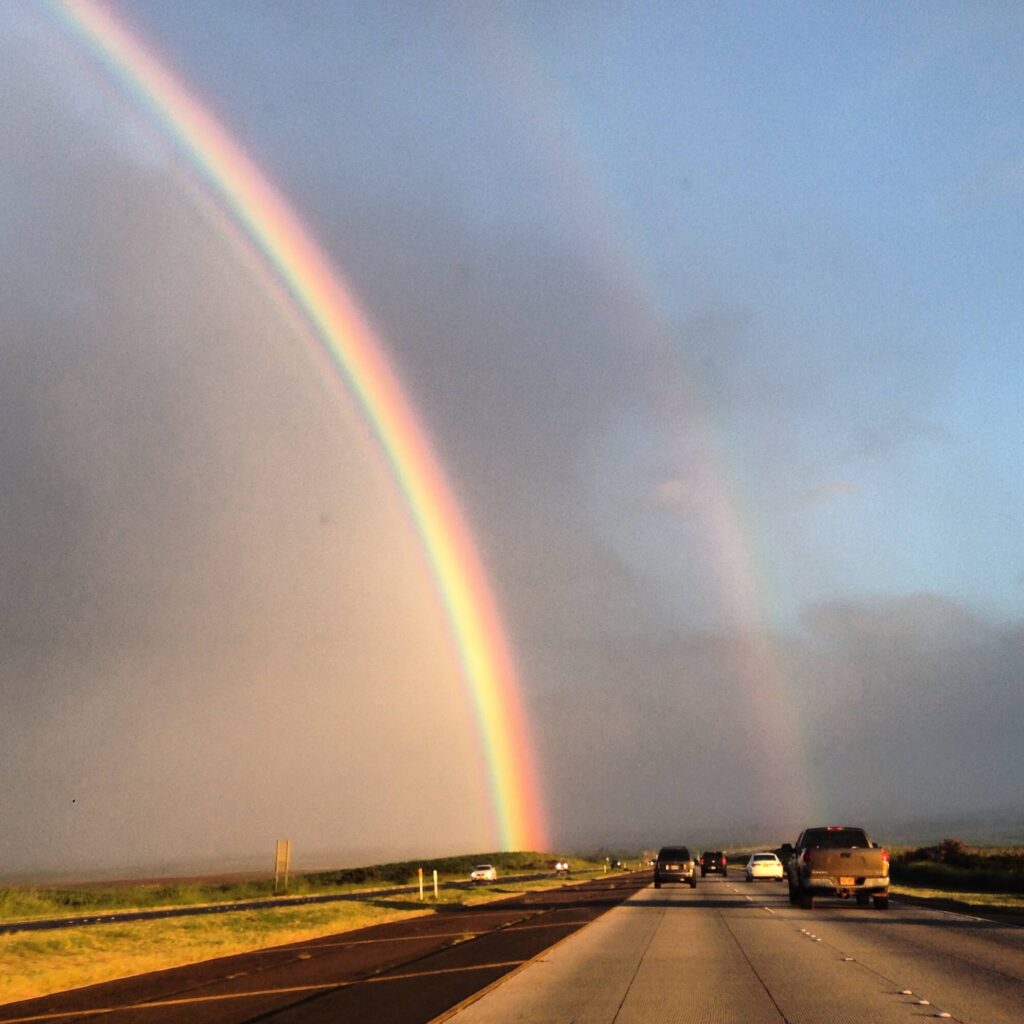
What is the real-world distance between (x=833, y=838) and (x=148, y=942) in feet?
66.1

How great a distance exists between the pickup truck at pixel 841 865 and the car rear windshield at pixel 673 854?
736 inches

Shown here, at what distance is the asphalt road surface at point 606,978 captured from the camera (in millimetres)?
14414

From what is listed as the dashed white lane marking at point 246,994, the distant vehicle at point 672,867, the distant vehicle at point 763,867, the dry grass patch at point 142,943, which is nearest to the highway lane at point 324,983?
the dashed white lane marking at point 246,994

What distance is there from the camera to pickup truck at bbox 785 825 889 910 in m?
34.8

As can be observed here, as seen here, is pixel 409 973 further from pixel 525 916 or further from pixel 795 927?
pixel 525 916

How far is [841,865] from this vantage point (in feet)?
115

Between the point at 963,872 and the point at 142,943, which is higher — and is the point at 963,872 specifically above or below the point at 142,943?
above

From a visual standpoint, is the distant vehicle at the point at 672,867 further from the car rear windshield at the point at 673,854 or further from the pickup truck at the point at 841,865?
the pickup truck at the point at 841,865

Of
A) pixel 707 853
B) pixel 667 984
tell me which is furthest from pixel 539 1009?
pixel 707 853

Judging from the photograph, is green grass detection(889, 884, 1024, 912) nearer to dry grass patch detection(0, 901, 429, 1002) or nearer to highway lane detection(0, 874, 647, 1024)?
highway lane detection(0, 874, 647, 1024)

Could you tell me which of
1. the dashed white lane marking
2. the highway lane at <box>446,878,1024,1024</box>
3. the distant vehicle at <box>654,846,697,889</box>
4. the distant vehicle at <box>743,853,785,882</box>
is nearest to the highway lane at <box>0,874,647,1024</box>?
the dashed white lane marking

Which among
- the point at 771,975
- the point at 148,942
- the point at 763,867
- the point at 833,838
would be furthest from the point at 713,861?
the point at 771,975

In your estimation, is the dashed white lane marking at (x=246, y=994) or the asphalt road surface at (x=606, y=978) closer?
the asphalt road surface at (x=606, y=978)

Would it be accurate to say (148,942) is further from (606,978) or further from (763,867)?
(763,867)
